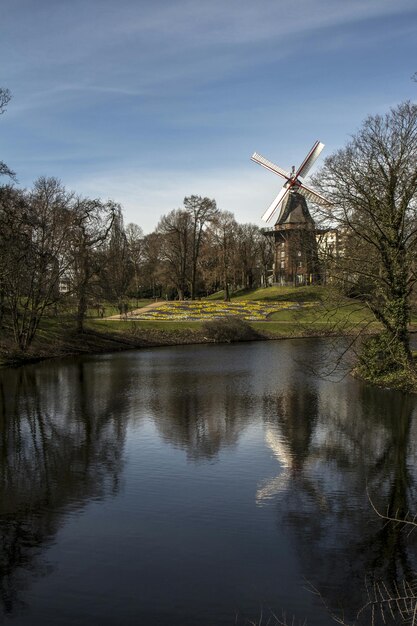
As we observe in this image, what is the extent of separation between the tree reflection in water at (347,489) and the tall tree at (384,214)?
15.2 ft

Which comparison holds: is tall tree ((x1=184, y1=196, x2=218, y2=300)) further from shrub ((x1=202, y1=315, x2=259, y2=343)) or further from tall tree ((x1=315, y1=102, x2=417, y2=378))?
tall tree ((x1=315, y1=102, x2=417, y2=378))

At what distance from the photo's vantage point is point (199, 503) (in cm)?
1353

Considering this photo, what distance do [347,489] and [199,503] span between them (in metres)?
3.79

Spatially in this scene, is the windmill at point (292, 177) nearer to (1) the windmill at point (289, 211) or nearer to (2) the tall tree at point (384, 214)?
(1) the windmill at point (289, 211)

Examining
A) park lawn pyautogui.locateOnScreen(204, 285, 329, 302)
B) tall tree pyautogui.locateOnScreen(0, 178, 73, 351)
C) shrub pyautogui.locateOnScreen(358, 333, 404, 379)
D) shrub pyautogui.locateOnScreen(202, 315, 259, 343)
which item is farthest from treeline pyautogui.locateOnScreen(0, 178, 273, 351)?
park lawn pyautogui.locateOnScreen(204, 285, 329, 302)

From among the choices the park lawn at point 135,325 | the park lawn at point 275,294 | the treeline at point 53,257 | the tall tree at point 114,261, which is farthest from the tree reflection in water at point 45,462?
the park lawn at point 275,294

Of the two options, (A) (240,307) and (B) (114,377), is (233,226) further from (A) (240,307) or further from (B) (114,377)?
(B) (114,377)

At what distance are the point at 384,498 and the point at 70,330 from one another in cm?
3571

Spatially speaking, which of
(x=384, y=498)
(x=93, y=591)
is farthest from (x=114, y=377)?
(x=93, y=591)

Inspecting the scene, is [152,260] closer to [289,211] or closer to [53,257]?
[289,211]

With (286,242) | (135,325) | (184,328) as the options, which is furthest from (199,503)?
(286,242)

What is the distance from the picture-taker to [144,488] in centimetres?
1459

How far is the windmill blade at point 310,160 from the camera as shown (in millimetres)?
75000

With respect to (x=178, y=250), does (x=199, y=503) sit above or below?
below
